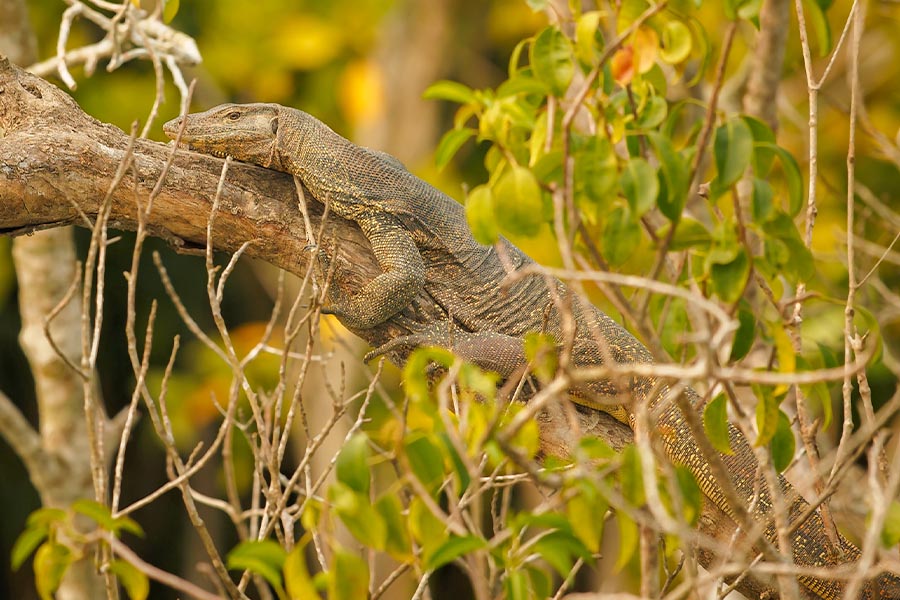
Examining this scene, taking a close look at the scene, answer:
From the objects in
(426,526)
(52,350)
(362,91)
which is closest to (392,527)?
(426,526)

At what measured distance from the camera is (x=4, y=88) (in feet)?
12.4

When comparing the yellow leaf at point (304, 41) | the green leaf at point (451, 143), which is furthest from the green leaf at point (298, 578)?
the yellow leaf at point (304, 41)

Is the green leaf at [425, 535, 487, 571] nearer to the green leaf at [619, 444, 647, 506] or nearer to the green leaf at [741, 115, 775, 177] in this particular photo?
the green leaf at [619, 444, 647, 506]

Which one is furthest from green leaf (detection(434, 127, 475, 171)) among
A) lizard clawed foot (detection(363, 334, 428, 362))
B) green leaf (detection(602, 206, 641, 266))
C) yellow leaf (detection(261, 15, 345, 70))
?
yellow leaf (detection(261, 15, 345, 70))

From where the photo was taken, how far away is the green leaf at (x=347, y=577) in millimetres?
1885

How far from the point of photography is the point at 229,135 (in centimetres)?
396

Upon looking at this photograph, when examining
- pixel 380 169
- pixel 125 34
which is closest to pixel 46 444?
pixel 125 34

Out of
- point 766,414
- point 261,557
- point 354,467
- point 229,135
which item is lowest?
point 766,414

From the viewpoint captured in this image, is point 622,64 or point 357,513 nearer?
point 357,513

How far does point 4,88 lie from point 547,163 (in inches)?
96.9

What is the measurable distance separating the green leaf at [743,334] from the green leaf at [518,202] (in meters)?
0.66

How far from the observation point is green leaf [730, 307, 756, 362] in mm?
2514

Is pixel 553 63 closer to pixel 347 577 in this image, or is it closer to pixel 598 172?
pixel 598 172

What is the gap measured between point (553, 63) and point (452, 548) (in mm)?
1213
